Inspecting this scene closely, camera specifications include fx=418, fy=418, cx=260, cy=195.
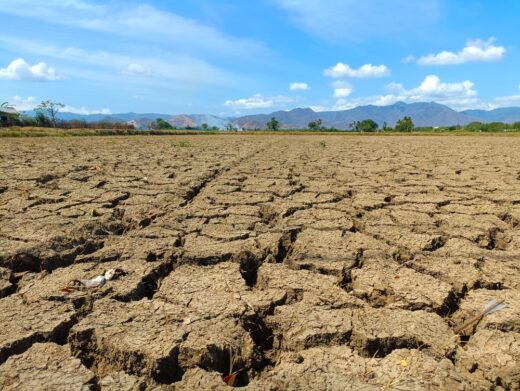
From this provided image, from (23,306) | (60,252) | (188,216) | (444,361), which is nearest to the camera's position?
(444,361)

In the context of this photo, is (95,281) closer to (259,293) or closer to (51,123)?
(259,293)

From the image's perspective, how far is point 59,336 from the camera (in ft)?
5.07

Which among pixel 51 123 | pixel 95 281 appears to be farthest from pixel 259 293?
pixel 51 123

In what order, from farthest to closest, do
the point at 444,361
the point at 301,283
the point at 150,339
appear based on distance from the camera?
the point at 301,283
the point at 150,339
the point at 444,361

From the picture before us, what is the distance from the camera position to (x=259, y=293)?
6.21 feet

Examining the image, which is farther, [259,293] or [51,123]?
[51,123]

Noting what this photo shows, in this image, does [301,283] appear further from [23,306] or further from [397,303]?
[23,306]

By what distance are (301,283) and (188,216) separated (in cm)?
145

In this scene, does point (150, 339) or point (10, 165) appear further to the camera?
point (10, 165)

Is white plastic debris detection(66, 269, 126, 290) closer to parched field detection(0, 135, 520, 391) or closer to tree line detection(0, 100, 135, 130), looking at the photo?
parched field detection(0, 135, 520, 391)

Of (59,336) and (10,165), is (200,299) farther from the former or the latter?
(10,165)

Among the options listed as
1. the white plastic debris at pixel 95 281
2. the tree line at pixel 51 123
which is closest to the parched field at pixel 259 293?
the white plastic debris at pixel 95 281

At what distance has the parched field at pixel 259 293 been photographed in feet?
4.51

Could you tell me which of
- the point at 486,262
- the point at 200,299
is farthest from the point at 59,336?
the point at 486,262
